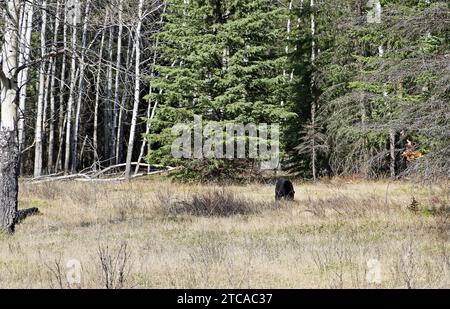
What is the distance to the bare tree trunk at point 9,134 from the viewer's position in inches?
386

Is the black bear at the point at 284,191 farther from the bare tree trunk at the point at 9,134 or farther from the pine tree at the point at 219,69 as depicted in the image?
the bare tree trunk at the point at 9,134

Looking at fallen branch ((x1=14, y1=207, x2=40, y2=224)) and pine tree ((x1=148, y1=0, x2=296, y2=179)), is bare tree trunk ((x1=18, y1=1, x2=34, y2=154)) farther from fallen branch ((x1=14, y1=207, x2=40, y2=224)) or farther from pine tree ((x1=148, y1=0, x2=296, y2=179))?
pine tree ((x1=148, y1=0, x2=296, y2=179))

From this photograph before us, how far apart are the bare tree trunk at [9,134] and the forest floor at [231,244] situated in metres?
0.47

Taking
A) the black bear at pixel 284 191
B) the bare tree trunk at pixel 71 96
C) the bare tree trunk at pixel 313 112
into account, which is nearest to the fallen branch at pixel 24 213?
the bare tree trunk at pixel 71 96

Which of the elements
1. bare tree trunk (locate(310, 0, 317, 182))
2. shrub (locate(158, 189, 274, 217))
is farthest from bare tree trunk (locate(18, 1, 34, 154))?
bare tree trunk (locate(310, 0, 317, 182))

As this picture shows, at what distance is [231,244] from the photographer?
8703 millimetres

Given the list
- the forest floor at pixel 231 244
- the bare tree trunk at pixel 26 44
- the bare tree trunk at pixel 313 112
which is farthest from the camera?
the bare tree trunk at pixel 313 112

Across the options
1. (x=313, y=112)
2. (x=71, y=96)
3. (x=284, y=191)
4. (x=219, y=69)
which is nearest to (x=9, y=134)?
(x=71, y=96)

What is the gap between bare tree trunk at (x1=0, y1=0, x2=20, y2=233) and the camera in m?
9.81

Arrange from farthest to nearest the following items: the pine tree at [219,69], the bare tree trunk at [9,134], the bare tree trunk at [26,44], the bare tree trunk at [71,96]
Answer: the pine tree at [219,69], the bare tree trunk at [26,44], the bare tree trunk at [71,96], the bare tree trunk at [9,134]

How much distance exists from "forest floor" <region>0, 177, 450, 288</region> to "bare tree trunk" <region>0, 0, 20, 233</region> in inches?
18.4

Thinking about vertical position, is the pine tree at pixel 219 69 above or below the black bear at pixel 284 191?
above

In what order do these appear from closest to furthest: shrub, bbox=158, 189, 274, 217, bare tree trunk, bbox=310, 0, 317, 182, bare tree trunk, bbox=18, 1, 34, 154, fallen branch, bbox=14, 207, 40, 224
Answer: bare tree trunk, bbox=18, 1, 34, 154 < fallen branch, bbox=14, 207, 40, 224 < shrub, bbox=158, 189, 274, 217 < bare tree trunk, bbox=310, 0, 317, 182
